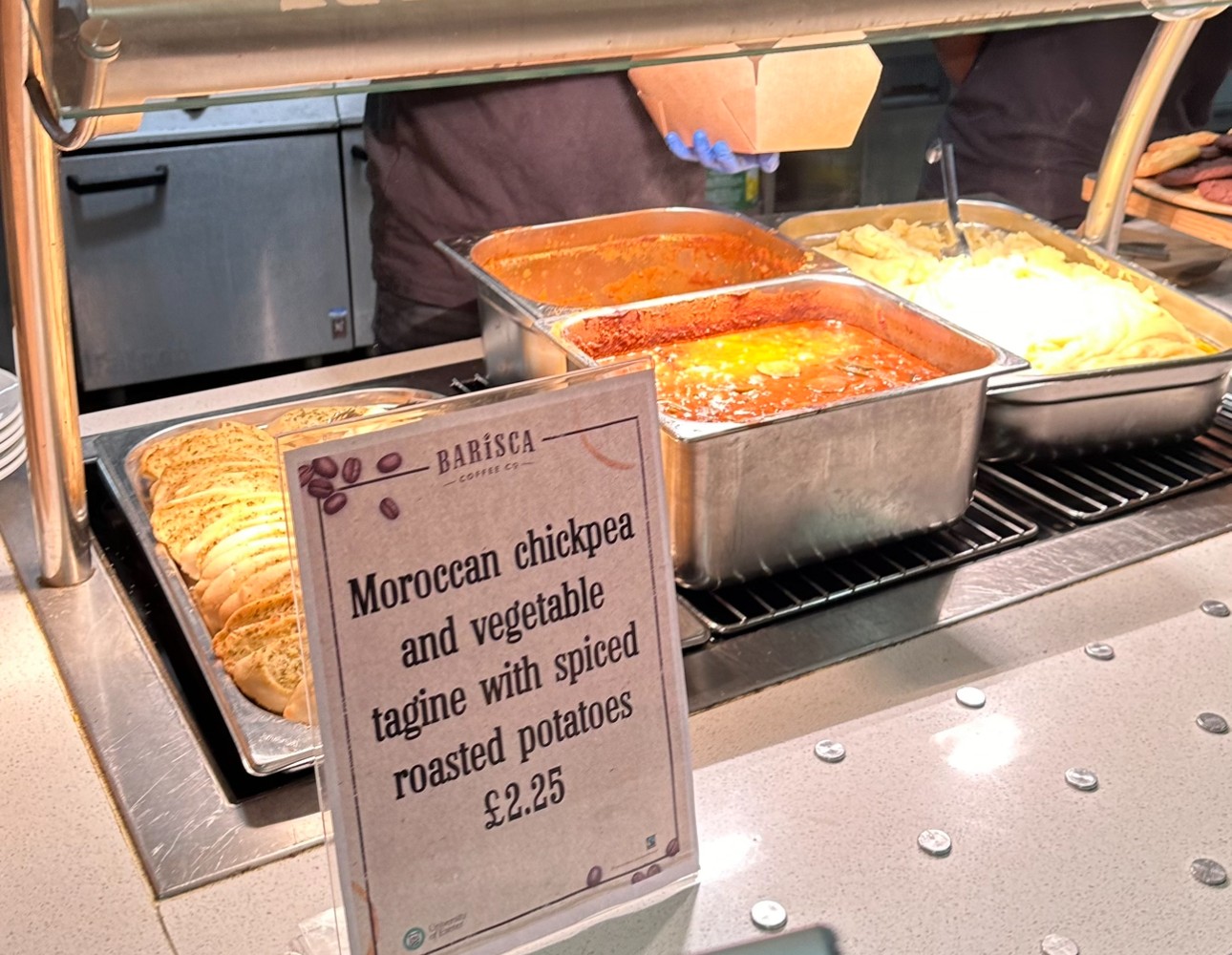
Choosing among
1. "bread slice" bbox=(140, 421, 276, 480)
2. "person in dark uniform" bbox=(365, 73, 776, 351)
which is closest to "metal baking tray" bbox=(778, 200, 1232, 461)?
"bread slice" bbox=(140, 421, 276, 480)

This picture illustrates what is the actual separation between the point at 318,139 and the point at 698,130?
245cm

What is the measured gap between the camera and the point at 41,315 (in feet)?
3.00

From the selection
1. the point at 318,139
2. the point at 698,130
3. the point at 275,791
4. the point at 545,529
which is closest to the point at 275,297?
the point at 318,139

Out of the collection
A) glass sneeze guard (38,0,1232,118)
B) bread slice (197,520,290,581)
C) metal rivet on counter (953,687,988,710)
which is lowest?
metal rivet on counter (953,687,988,710)

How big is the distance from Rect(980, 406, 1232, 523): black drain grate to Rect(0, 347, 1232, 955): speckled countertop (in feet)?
0.55

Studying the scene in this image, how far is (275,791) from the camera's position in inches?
33.4

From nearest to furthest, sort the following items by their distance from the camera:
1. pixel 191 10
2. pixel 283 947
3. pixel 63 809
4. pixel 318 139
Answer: pixel 191 10 → pixel 283 947 → pixel 63 809 → pixel 318 139

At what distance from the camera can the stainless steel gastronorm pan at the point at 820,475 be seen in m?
1.01

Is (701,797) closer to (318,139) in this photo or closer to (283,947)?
(283,947)

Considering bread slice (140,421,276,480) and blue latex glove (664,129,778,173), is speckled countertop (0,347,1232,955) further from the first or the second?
blue latex glove (664,129,778,173)

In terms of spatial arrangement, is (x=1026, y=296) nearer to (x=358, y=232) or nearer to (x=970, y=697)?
(x=970, y=697)

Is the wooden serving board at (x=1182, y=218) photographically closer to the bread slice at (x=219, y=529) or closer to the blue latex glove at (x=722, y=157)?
the blue latex glove at (x=722, y=157)

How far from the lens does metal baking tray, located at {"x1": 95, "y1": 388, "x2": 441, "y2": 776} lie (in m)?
0.84

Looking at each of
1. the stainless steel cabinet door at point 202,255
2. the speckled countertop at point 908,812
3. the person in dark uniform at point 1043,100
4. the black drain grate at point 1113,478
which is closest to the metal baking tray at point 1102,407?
the black drain grate at point 1113,478
